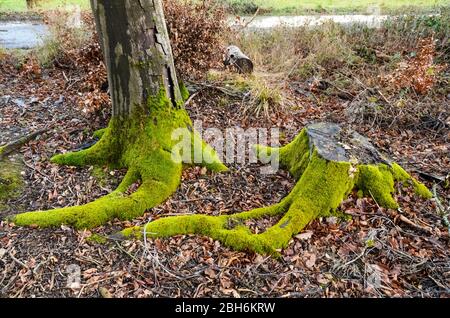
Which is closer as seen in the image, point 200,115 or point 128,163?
point 128,163

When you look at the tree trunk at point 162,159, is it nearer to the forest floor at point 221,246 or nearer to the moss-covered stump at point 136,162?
the moss-covered stump at point 136,162

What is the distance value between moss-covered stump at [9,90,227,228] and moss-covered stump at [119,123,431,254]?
0.39m

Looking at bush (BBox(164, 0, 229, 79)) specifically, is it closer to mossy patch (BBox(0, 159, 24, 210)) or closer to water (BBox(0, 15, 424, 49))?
water (BBox(0, 15, 424, 49))

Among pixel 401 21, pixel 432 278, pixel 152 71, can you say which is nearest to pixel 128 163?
pixel 152 71

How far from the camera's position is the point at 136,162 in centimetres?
436

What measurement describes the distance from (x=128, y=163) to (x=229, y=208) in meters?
→ 1.40

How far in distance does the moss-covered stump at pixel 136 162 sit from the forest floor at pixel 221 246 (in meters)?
0.11

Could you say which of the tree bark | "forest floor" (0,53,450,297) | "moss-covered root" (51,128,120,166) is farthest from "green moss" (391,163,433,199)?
"moss-covered root" (51,128,120,166)

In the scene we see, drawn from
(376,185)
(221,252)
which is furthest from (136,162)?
A: (376,185)

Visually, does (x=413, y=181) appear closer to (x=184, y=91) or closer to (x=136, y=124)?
(x=136, y=124)

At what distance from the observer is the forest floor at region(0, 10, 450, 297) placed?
3115 mm
